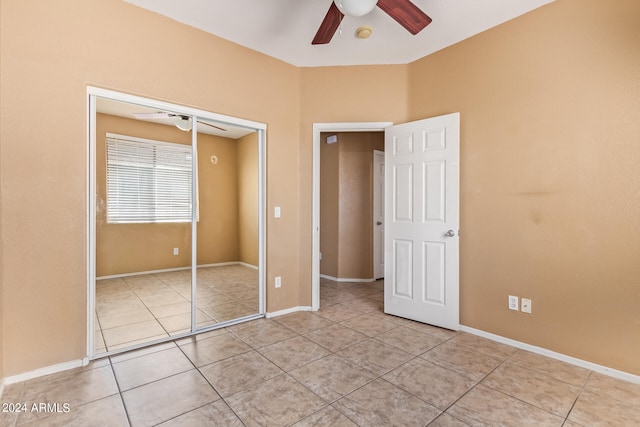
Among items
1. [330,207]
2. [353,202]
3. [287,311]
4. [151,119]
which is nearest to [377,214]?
[353,202]

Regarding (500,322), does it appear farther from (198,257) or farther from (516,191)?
(198,257)

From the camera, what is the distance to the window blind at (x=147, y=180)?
2551 millimetres

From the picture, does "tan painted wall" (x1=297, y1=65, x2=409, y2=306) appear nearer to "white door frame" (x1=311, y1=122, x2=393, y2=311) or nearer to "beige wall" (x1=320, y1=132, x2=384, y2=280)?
"white door frame" (x1=311, y1=122, x2=393, y2=311)

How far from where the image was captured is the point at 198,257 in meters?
2.99

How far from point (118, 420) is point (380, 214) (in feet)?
14.1

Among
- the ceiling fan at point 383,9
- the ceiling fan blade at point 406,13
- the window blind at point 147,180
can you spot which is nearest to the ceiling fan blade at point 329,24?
the ceiling fan at point 383,9

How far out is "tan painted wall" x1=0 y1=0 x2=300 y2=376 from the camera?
2.03m

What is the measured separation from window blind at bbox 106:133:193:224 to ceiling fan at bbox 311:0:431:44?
1.74 metres

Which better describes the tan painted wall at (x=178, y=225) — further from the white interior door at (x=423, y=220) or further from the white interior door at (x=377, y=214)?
the white interior door at (x=377, y=214)

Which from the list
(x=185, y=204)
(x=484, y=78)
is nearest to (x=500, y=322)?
(x=484, y=78)

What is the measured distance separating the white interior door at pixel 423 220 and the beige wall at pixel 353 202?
162cm

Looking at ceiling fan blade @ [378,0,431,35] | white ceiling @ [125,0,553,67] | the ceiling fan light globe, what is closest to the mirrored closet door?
white ceiling @ [125,0,553,67]

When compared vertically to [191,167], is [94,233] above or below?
below

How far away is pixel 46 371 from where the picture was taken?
213 cm
